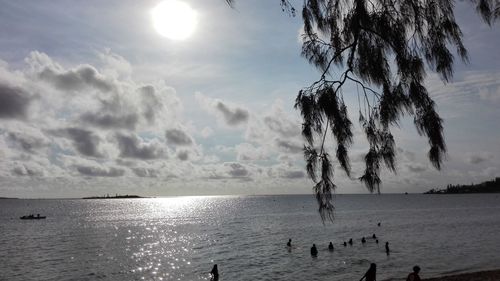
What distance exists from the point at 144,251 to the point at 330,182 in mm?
55267

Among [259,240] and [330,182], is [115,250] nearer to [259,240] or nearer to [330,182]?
[259,240]

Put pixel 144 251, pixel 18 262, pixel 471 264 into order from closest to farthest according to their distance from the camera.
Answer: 1. pixel 471 264
2. pixel 18 262
3. pixel 144 251

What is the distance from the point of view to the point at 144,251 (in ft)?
196

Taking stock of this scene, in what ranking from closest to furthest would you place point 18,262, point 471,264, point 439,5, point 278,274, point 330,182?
point 439,5 < point 330,182 < point 278,274 < point 471,264 < point 18,262

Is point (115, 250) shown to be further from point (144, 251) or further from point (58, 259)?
point (58, 259)

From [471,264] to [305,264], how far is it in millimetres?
15910

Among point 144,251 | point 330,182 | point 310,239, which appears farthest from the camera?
point 310,239

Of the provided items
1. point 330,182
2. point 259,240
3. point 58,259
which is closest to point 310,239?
point 259,240

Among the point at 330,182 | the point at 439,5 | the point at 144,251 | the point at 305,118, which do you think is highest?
the point at 439,5

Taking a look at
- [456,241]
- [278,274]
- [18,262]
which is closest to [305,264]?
[278,274]

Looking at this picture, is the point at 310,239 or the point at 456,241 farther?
the point at 310,239

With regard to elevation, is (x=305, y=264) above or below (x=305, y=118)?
below

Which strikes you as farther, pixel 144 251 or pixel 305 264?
pixel 144 251

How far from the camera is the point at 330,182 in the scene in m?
8.55
